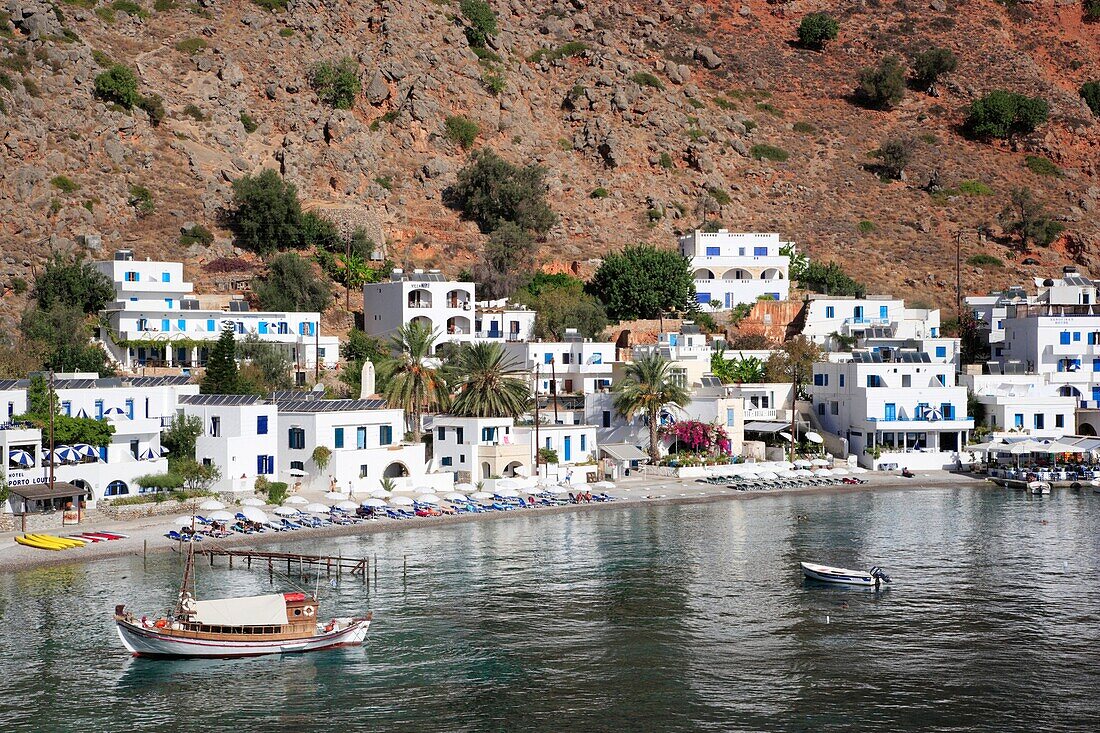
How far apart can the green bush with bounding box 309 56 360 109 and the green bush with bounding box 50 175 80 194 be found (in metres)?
30.8

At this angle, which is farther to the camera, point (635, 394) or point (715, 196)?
point (715, 196)

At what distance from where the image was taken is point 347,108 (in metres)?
142

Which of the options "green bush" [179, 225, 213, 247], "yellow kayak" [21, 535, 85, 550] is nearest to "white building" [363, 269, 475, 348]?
"green bush" [179, 225, 213, 247]

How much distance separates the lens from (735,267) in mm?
126688

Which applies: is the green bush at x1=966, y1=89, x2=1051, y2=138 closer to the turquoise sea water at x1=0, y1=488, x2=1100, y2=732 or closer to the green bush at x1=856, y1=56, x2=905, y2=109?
the green bush at x1=856, y1=56, x2=905, y2=109

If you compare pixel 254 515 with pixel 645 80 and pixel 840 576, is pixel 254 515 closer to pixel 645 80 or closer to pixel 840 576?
pixel 840 576

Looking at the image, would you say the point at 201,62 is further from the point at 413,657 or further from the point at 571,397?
the point at 413,657

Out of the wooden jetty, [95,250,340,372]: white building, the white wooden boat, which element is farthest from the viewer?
[95,250,340,372]: white building

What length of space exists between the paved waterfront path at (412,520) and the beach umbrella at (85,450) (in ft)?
17.4

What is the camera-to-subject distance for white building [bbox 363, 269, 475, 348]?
109438 mm

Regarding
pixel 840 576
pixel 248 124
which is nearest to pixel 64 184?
pixel 248 124

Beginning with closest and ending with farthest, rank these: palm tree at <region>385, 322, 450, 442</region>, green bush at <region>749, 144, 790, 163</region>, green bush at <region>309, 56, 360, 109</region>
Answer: palm tree at <region>385, 322, 450, 442</region> → green bush at <region>309, 56, 360, 109</region> → green bush at <region>749, 144, 790, 163</region>

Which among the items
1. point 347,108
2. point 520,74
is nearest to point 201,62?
point 347,108

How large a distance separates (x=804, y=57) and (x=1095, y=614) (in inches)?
5712
